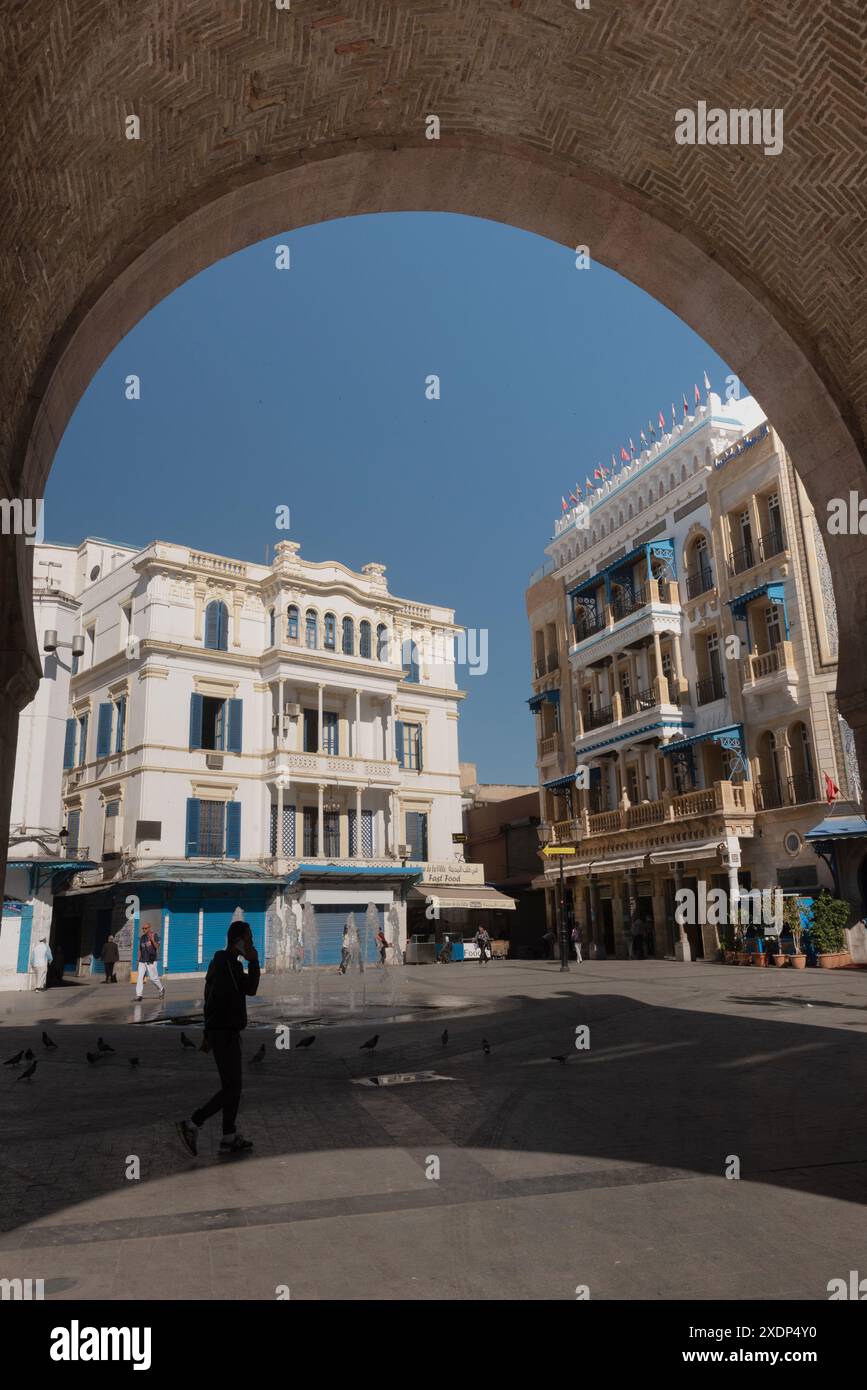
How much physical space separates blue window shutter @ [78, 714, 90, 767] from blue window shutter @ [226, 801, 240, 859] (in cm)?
717

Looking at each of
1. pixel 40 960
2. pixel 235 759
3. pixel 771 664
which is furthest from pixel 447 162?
pixel 235 759

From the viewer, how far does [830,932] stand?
25188 millimetres

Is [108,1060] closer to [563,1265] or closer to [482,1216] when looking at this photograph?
[482,1216]

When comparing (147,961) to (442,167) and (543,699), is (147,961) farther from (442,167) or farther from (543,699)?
(543,699)

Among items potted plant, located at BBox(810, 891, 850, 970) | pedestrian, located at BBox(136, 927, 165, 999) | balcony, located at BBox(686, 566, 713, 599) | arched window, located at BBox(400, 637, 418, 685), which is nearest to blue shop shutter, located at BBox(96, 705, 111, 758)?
arched window, located at BBox(400, 637, 418, 685)

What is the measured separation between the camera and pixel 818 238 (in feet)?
21.6

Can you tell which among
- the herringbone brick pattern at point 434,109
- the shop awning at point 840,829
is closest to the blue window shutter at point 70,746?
the shop awning at point 840,829

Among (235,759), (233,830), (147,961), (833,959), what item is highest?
(235,759)

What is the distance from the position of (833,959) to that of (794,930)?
1184 mm

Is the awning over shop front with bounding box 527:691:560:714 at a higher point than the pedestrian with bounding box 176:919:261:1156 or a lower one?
higher

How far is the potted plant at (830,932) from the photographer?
987 inches

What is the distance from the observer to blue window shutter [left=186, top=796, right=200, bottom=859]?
112 ft

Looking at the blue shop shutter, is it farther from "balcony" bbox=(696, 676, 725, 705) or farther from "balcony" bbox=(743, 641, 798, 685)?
"balcony" bbox=(743, 641, 798, 685)
